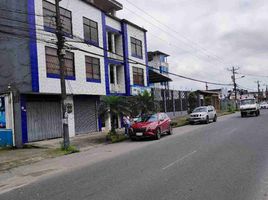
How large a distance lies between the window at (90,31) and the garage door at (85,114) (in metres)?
4.56

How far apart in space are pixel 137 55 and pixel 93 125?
1021 cm

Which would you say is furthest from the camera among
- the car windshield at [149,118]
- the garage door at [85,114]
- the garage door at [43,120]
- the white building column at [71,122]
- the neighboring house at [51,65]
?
the garage door at [85,114]

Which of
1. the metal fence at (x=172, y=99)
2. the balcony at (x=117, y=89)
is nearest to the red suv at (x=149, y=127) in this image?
the balcony at (x=117, y=89)

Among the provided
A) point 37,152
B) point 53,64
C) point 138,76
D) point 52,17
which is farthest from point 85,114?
point 37,152

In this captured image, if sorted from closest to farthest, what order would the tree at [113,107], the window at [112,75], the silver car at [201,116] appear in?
the tree at [113,107], the window at [112,75], the silver car at [201,116]

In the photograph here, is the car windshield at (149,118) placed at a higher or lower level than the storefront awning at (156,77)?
lower

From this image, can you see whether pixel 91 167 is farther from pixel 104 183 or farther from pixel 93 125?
pixel 93 125

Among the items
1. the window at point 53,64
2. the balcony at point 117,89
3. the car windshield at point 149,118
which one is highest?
the window at point 53,64

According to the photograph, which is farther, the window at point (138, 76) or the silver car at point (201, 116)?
the window at point (138, 76)

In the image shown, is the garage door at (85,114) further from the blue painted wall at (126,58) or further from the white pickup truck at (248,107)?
the white pickup truck at (248,107)

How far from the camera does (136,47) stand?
36.5 metres

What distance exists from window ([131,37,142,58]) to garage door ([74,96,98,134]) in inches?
326

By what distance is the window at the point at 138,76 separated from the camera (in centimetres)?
3562

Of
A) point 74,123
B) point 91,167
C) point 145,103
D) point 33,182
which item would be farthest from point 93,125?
point 33,182
